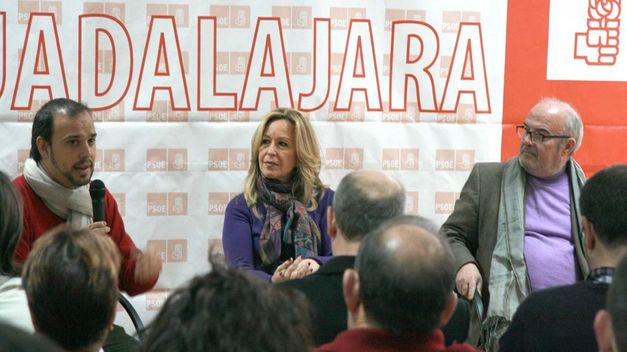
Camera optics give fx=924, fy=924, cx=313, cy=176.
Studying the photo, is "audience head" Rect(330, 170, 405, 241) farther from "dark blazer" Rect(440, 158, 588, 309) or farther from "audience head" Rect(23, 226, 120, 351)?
"dark blazer" Rect(440, 158, 588, 309)

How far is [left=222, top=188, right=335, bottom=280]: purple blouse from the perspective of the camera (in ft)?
13.6

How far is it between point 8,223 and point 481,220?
243cm

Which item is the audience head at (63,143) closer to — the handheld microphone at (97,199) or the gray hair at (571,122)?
the handheld microphone at (97,199)

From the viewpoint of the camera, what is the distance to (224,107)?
4438 millimetres

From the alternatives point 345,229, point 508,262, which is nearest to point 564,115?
point 508,262

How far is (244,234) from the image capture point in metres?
4.16

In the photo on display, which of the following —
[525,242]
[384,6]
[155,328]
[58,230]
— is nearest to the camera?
[155,328]

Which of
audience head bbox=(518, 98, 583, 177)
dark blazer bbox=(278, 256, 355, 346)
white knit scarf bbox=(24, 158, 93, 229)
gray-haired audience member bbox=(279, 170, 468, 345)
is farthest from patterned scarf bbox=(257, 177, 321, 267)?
dark blazer bbox=(278, 256, 355, 346)

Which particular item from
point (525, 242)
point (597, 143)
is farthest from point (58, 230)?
point (597, 143)

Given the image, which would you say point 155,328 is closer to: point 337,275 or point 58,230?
point 58,230

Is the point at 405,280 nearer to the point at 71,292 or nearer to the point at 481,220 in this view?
the point at 71,292

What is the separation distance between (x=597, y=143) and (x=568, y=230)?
76 centimetres

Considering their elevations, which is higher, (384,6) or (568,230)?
(384,6)

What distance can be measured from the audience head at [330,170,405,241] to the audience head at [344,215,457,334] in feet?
2.43
